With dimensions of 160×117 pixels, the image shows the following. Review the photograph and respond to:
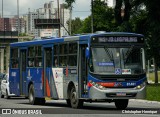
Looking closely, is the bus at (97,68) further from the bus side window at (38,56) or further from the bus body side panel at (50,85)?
the bus side window at (38,56)

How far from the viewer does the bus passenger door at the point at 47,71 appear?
29.2 meters

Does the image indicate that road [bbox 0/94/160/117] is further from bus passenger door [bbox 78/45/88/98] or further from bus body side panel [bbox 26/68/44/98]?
bus body side panel [bbox 26/68/44/98]

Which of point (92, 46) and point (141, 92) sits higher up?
point (92, 46)

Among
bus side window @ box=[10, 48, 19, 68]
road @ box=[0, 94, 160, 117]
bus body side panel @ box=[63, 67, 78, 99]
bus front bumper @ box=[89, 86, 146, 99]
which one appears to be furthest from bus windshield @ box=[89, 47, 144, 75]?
bus side window @ box=[10, 48, 19, 68]

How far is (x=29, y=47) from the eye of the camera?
105 feet

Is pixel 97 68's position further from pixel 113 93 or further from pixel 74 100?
pixel 74 100

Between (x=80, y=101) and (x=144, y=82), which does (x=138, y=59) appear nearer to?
(x=144, y=82)

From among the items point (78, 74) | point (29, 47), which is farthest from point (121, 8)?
→ point (78, 74)

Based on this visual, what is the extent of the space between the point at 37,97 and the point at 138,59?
722 cm

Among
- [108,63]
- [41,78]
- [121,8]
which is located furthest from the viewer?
[121,8]

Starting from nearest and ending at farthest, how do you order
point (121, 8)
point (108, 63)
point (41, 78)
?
point (108, 63) → point (41, 78) → point (121, 8)

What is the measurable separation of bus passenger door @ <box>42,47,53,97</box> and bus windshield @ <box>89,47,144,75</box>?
440 cm

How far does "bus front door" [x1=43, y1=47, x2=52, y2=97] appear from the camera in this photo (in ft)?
95.8

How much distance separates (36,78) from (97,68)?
6.55 metres
